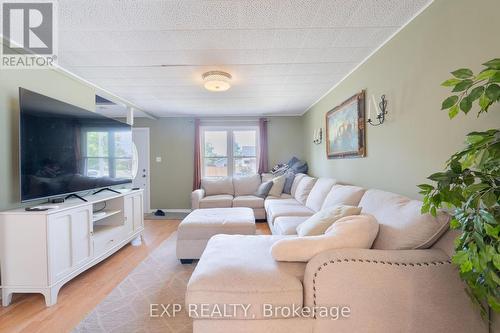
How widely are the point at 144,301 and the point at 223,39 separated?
7.58 ft

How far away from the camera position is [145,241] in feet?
11.4

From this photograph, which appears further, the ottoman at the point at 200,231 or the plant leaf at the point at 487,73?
the ottoman at the point at 200,231

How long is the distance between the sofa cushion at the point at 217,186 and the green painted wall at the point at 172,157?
614 mm

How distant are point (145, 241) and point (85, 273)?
1.00 m

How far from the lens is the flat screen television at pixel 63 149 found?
6.55 feet

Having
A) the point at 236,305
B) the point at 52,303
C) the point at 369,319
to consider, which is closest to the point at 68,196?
the point at 52,303

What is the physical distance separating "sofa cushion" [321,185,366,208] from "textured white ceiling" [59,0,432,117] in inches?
53.9

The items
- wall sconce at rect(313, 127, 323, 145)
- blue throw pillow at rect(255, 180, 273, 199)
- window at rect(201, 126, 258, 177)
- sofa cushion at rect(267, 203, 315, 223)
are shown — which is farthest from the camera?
window at rect(201, 126, 258, 177)

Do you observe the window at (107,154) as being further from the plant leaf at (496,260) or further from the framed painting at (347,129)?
the plant leaf at (496,260)

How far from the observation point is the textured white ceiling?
1.65 m

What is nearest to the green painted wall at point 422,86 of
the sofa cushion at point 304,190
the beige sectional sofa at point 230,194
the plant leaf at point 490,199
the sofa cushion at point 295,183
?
the plant leaf at point 490,199

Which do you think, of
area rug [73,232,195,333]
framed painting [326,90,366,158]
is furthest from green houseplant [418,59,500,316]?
framed painting [326,90,366,158]

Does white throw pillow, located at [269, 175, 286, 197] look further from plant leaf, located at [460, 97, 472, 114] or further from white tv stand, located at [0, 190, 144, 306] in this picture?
plant leaf, located at [460, 97, 472, 114]

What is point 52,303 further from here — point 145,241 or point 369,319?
point 369,319
